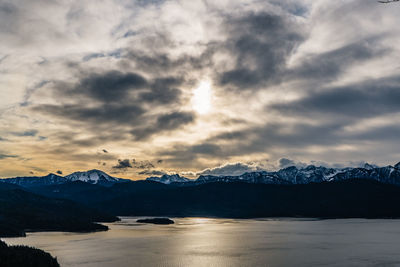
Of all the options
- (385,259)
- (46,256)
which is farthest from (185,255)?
(385,259)

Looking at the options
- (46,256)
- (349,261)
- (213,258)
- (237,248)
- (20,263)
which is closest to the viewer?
(20,263)

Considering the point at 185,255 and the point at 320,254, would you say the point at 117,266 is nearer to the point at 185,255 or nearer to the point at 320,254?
the point at 185,255

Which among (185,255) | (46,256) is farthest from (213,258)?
(46,256)

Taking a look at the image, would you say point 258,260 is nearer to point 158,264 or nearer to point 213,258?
point 213,258

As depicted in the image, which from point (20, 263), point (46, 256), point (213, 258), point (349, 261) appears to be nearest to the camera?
point (20, 263)

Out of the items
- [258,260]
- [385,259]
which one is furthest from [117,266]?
[385,259]

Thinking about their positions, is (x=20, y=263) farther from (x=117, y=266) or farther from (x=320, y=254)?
(x=320, y=254)

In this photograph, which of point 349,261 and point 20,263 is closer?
point 20,263

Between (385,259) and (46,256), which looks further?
(385,259)

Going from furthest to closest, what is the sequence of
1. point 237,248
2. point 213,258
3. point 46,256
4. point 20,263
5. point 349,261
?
1. point 237,248
2. point 213,258
3. point 349,261
4. point 46,256
5. point 20,263
